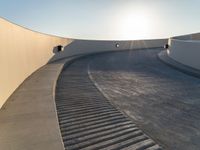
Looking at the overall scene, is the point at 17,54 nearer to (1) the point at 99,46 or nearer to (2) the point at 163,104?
(2) the point at 163,104

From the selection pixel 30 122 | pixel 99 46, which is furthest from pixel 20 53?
pixel 99 46

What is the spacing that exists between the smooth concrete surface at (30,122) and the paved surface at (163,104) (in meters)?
2.29

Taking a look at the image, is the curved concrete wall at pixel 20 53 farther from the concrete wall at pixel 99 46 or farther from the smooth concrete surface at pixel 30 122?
the concrete wall at pixel 99 46

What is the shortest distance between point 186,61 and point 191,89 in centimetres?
681

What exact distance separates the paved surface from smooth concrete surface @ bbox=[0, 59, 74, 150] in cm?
229

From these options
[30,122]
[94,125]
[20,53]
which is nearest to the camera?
[30,122]

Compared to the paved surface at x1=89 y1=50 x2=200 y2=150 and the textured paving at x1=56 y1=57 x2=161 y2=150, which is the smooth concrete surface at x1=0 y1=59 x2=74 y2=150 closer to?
the textured paving at x1=56 y1=57 x2=161 y2=150

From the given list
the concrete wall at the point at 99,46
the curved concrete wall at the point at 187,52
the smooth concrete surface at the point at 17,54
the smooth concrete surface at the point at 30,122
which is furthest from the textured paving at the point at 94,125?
the concrete wall at the point at 99,46

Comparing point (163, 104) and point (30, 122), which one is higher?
point (30, 122)

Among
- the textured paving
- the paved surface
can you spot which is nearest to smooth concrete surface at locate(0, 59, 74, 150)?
the textured paving

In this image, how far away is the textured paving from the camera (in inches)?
201

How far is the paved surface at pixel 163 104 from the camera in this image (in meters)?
5.82

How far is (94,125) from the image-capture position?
20.3ft

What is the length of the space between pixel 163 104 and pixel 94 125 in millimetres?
3243
